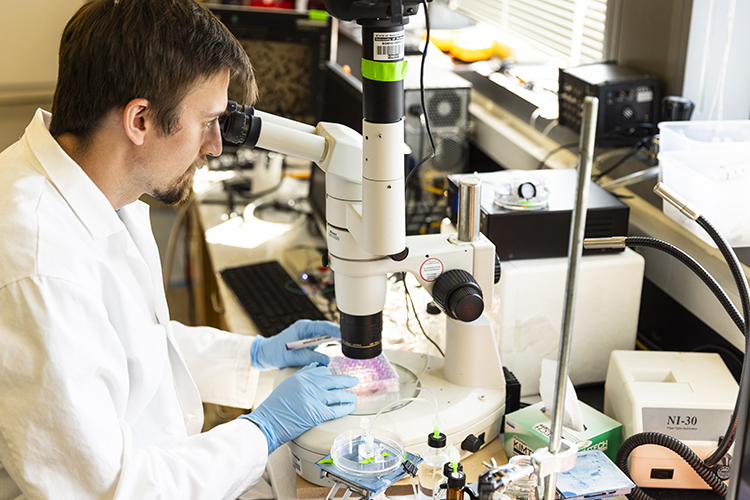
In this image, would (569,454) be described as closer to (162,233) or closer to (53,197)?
(53,197)

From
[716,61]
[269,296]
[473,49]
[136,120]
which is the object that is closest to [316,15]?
[473,49]

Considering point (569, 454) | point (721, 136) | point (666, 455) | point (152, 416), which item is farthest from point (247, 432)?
point (721, 136)

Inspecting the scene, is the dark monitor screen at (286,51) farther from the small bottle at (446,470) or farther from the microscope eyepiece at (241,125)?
the small bottle at (446,470)

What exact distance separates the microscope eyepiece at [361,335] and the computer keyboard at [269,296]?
531mm

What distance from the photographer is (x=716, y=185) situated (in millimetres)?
1219

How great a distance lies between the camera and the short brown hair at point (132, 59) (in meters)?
1.00

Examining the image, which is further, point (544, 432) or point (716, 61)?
point (716, 61)

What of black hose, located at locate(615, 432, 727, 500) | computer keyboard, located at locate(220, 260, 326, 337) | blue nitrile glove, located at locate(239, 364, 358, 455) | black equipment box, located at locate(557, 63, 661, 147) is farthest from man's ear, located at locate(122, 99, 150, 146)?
black equipment box, located at locate(557, 63, 661, 147)

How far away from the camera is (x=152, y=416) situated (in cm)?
121

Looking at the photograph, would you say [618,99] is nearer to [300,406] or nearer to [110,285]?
[300,406]

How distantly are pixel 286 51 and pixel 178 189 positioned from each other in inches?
52.2

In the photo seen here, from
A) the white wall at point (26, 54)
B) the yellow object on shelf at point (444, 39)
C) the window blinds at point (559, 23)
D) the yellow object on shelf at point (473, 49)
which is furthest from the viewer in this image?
the white wall at point (26, 54)

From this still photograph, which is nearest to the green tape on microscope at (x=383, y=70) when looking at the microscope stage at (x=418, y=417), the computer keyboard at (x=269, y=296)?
the microscope stage at (x=418, y=417)

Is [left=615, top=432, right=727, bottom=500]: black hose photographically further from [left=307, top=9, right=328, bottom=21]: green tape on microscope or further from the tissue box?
[left=307, top=9, right=328, bottom=21]: green tape on microscope
